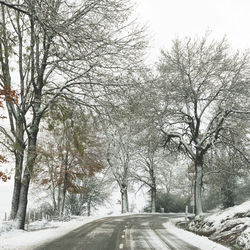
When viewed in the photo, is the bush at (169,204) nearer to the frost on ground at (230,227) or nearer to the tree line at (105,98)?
the tree line at (105,98)

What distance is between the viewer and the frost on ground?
10555mm

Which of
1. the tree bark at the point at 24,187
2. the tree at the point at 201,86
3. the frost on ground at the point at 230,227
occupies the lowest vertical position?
the frost on ground at the point at 230,227

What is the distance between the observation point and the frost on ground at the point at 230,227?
34.6 ft

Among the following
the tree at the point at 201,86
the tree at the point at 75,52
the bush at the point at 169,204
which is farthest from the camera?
the bush at the point at 169,204

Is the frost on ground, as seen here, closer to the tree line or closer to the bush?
the tree line

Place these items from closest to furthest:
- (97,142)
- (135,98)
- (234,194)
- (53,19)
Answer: (53,19), (135,98), (97,142), (234,194)

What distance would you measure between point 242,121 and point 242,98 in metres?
1.99

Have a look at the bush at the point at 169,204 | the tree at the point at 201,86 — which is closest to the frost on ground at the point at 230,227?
the tree at the point at 201,86

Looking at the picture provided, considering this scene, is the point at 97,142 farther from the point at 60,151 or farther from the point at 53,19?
the point at 53,19

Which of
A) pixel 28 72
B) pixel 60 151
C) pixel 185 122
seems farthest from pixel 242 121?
pixel 60 151

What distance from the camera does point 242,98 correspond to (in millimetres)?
18719

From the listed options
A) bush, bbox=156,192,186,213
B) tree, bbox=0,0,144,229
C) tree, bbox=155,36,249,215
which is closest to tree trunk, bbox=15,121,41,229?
tree, bbox=0,0,144,229

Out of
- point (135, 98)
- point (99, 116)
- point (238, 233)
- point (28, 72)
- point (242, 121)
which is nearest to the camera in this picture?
point (238, 233)

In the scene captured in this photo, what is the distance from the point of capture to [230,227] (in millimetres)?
12750
